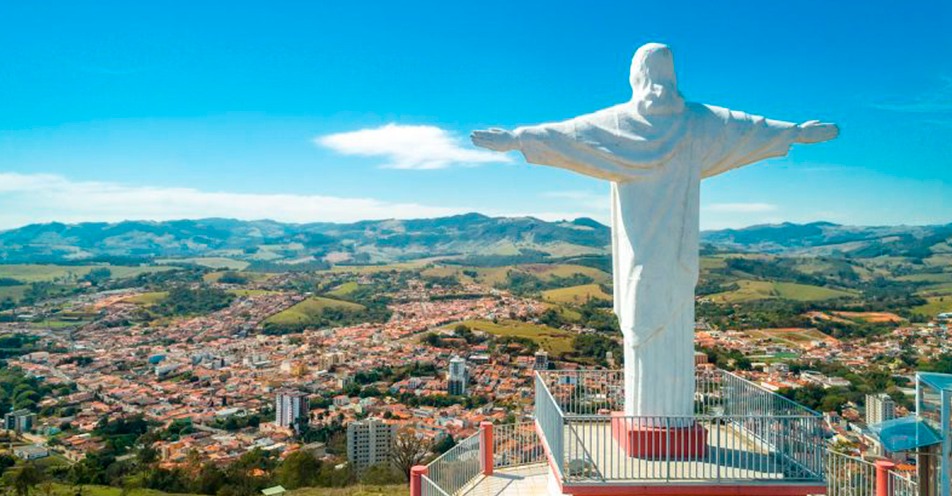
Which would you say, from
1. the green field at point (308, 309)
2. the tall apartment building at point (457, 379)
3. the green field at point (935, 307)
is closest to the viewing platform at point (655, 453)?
the tall apartment building at point (457, 379)

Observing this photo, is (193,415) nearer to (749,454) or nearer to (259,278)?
(749,454)

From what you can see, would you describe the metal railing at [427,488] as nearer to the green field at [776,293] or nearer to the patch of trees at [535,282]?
the green field at [776,293]

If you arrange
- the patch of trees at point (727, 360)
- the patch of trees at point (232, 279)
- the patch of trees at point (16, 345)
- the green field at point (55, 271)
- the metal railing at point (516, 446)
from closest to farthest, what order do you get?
the metal railing at point (516, 446)
the patch of trees at point (727, 360)
the patch of trees at point (16, 345)
the patch of trees at point (232, 279)
the green field at point (55, 271)

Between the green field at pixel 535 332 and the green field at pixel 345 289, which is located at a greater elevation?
the green field at pixel 535 332

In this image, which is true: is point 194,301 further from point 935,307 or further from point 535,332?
point 935,307

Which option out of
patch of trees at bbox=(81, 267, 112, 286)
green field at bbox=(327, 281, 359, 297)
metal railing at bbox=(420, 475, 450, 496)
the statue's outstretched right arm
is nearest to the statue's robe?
the statue's outstretched right arm

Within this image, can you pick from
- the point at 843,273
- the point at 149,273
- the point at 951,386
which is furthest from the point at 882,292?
the point at 149,273
